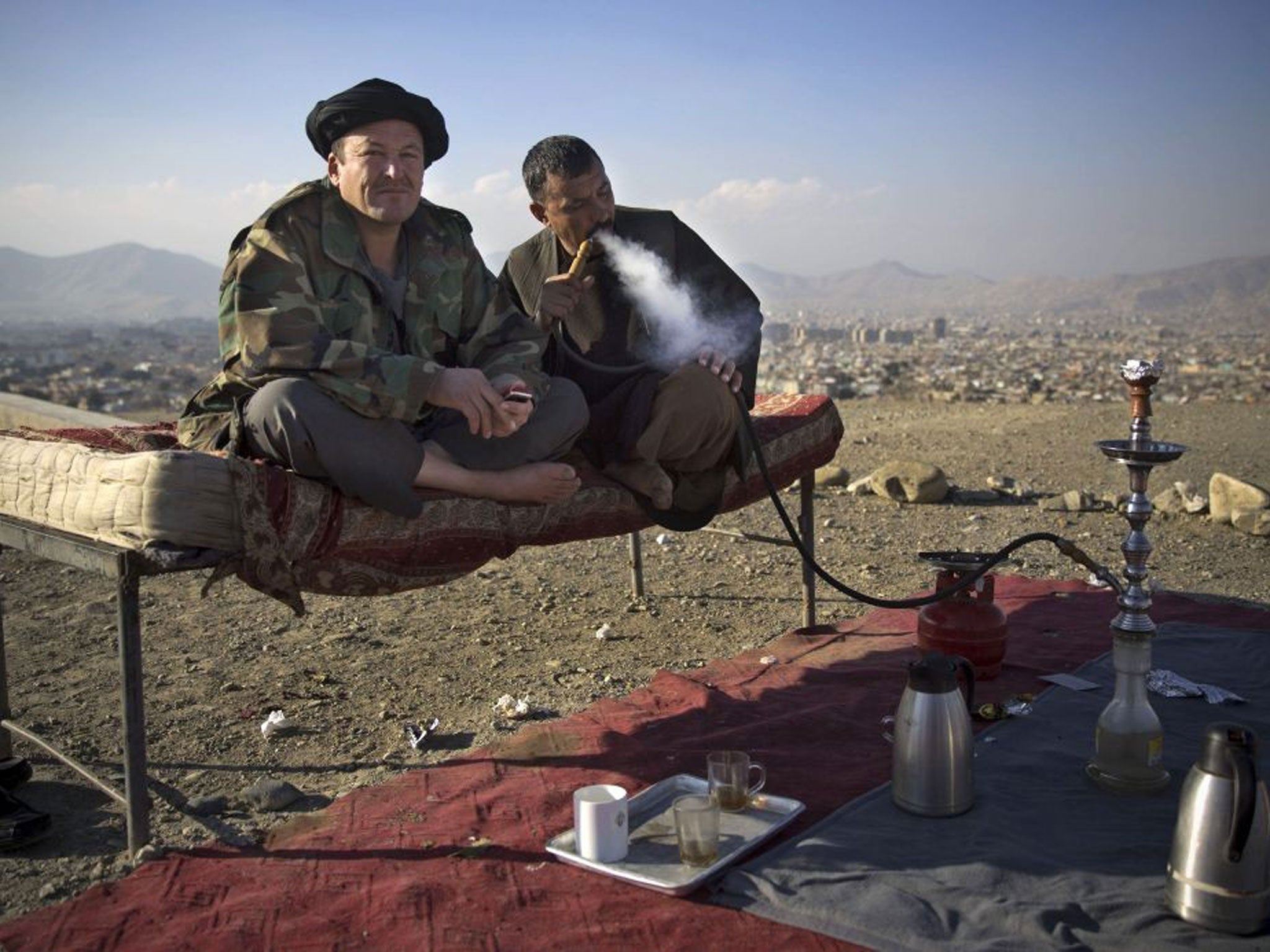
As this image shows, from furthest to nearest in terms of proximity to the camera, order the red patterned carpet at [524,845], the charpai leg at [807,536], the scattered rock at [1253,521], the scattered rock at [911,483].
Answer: the scattered rock at [911,483]
the scattered rock at [1253,521]
the charpai leg at [807,536]
the red patterned carpet at [524,845]

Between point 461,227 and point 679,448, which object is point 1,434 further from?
point 679,448

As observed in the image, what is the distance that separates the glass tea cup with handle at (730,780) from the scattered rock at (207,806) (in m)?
1.38

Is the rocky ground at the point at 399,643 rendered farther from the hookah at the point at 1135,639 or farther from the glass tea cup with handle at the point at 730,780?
the hookah at the point at 1135,639

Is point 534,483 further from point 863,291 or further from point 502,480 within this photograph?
point 863,291

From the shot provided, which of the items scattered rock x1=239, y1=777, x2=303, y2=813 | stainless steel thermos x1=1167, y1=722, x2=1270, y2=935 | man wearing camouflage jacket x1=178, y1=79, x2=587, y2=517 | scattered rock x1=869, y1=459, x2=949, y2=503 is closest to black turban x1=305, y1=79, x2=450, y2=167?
man wearing camouflage jacket x1=178, y1=79, x2=587, y2=517

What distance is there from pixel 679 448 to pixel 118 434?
1.81m

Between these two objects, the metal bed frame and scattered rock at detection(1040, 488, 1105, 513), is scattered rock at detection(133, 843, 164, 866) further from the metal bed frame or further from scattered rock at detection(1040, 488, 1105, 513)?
scattered rock at detection(1040, 488, 1105, 513)

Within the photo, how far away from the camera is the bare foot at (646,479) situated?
3.69 meters

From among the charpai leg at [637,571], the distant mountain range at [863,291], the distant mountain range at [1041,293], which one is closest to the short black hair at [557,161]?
the charpai leg at [637,571]

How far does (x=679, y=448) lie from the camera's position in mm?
3646

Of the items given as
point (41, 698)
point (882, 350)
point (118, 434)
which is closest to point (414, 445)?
point (118, 434)

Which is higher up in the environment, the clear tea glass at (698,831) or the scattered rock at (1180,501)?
the scattered rock at (1180,501)

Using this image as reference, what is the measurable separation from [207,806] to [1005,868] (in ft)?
6.88


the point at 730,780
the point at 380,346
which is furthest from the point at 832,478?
the point at 730,780
